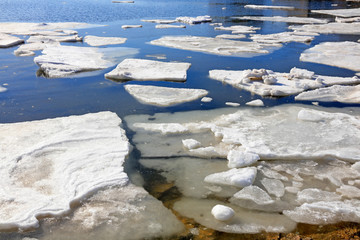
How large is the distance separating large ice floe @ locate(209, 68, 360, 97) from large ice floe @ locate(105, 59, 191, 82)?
78 cm

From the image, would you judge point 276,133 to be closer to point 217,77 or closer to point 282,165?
point 282,165

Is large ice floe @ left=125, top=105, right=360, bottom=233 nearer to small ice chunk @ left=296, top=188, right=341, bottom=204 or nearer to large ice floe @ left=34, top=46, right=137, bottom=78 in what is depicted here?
small ice chunk @ left=296, top=188, right=341, bottom=204

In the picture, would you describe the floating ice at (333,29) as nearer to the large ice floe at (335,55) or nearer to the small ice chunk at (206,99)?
the large ice floe at (335,55)

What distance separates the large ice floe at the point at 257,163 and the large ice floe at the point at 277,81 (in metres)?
0.93

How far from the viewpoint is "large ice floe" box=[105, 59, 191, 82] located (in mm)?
6363

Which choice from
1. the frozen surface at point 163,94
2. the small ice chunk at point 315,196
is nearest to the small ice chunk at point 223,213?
the small ice chunk at point 315,196

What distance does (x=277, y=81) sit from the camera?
6172 millimetres

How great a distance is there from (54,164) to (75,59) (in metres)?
5.00

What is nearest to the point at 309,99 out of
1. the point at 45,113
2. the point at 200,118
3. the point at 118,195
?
the point at 200,118

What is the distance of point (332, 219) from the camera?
256 cm

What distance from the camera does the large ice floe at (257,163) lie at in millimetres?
2633

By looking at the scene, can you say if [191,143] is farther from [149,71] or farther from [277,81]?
[149,71]

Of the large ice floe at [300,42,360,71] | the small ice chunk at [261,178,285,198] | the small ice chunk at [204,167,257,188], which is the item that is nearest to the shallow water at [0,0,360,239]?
the large ice floe at [300,42,360,71]

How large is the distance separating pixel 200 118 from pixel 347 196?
2.22 m
